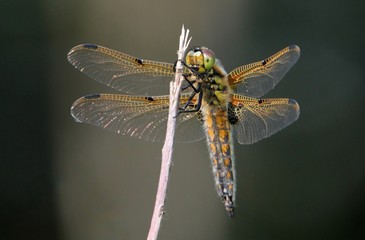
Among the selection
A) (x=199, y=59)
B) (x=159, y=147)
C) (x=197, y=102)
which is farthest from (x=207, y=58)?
(x=159, y=147)

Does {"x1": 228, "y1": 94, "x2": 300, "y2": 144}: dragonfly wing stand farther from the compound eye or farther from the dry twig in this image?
the dry twig

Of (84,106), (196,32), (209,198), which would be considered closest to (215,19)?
(196,32)

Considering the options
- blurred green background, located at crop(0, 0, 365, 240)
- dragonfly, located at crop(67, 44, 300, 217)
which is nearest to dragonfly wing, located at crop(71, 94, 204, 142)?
dragonfly, located at crop(67, 44, 300, 217)

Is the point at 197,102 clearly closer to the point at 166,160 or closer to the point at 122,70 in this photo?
the point at 122,70

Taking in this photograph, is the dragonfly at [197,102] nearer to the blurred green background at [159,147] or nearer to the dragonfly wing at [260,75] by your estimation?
the dragonfly wing at [260,75]
